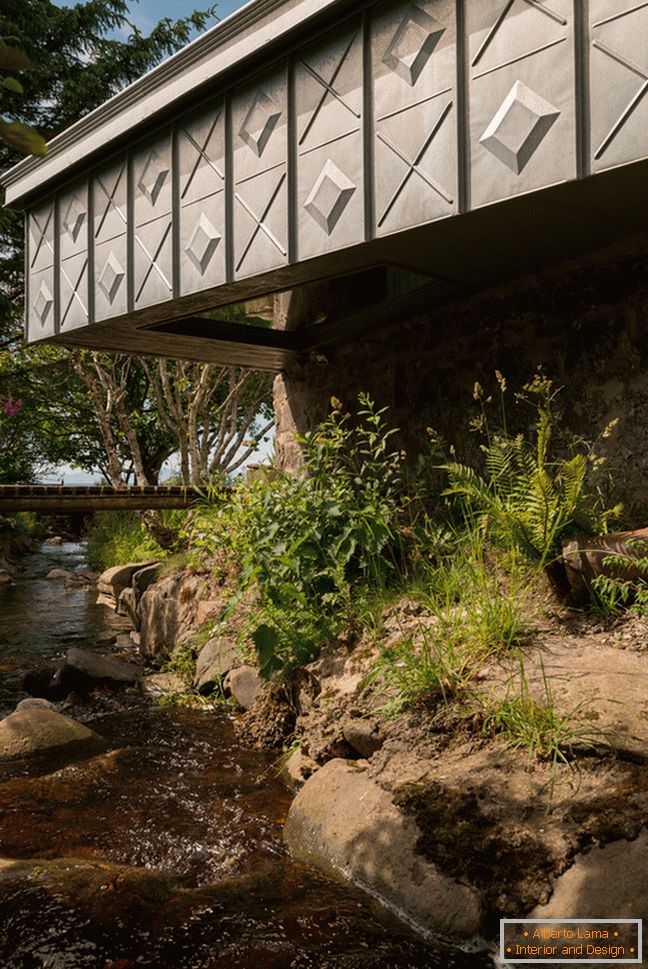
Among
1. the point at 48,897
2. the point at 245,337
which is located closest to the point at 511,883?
the point at 48,897

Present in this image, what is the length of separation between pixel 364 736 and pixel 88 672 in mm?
3286

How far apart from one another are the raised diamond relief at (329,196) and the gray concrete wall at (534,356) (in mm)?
1829

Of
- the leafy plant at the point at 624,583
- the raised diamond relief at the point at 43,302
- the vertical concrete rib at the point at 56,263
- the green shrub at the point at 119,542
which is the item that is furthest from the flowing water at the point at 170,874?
the green shrub at the point at 119,542

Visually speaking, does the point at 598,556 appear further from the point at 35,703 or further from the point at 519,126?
the point at 35,703

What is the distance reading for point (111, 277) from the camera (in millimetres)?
6387

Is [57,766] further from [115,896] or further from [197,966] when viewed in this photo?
[197,966]

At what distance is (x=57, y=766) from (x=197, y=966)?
2296 millimetres

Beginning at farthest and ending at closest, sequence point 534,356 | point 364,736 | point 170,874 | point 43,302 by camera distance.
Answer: point 43,302
point 534,356
point 364,736
point 170,874

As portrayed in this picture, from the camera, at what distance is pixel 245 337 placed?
24.7ft

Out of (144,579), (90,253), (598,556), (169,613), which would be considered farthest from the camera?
(144,579)

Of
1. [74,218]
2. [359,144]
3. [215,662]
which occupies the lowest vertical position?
[215,662]

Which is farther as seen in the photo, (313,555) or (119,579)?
(119,579)

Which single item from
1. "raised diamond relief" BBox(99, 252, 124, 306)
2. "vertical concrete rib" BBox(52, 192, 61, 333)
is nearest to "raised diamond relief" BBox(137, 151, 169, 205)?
"raised diamond relief" BBox(99, 252, 124, 306)

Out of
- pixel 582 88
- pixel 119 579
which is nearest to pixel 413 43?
pixel 582 88
